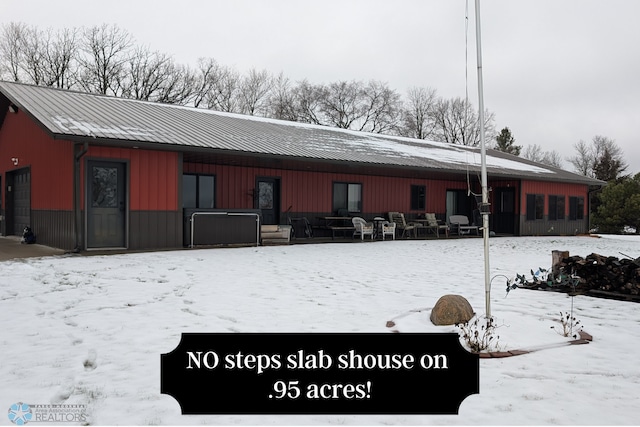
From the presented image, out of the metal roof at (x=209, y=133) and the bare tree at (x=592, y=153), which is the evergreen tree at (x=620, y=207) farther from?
the bare tree at (x=592, y=153)

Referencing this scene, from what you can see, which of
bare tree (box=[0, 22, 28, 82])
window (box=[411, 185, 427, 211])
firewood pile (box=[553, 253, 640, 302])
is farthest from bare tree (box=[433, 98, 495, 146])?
firewood pile (box=[553, 253, 640, 302])

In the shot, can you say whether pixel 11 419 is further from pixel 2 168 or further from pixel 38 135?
pixel 2 168

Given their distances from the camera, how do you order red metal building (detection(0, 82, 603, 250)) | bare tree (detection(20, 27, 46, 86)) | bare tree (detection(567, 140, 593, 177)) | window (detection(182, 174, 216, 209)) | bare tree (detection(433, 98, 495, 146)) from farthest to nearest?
bare tree (detection(567, 140, 593, 177)) → bare tree (detection(433, 98, 495, 146)) → bare tree (detection(20, 27, 46, 86)) → window (detection(182, 174, 216, 209)) → red metal building (detection(0, 82, 603, 250))

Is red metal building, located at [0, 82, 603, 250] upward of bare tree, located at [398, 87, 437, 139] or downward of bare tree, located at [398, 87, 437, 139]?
downward

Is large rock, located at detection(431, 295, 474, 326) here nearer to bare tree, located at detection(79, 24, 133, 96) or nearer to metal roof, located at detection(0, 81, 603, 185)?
metal roof, located at detection(0, 81, 603, 185)

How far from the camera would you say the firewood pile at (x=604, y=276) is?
20.5 ft

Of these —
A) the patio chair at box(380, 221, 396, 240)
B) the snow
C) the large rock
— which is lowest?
the snow

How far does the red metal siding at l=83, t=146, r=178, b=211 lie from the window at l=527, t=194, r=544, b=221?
15058 millimetres

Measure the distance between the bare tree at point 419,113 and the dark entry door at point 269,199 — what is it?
32523 millimetres

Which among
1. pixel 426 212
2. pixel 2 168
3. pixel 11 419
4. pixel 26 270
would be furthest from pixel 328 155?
pixel 11 419

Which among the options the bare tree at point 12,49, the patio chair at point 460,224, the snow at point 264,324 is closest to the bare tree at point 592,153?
the patio chair at point 460,224

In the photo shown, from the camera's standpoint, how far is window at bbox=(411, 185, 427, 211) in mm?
19016

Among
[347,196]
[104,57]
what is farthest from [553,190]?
[104,57]

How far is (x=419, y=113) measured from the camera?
4938 cm
